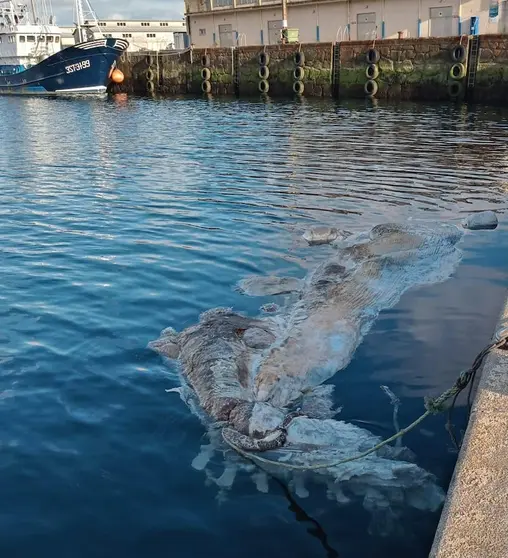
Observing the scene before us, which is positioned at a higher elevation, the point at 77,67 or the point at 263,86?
the point at 77,67

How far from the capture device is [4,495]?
4.51 meters

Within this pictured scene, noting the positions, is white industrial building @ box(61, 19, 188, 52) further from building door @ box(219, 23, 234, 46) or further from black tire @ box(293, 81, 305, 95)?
black tire @ box(293, 81, 305, 95)

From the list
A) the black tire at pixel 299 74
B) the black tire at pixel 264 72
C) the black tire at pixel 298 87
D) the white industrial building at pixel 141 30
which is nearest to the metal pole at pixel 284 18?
the black tire at pixel 264 72

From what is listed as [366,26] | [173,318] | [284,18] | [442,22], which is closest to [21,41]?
[284,18]

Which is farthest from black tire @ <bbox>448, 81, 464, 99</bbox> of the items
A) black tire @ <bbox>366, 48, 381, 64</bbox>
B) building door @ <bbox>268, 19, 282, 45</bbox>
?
building door @ <bbox>268, 19, 282, 45</bbox>

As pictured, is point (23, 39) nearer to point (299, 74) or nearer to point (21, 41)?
point (21, 41)

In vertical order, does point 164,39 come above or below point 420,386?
above

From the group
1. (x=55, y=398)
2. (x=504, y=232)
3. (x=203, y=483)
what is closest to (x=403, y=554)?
(x=203, y=483)

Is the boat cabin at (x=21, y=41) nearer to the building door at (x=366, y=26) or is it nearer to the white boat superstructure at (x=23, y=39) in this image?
the white boat superstructure at (x=23, y=39)

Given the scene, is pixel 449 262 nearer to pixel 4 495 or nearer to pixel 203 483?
pixel 203 483

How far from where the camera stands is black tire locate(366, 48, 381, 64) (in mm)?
32266

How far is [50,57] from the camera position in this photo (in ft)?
146

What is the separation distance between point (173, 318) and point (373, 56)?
2854 centimetres

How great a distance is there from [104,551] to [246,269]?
5226 mm
